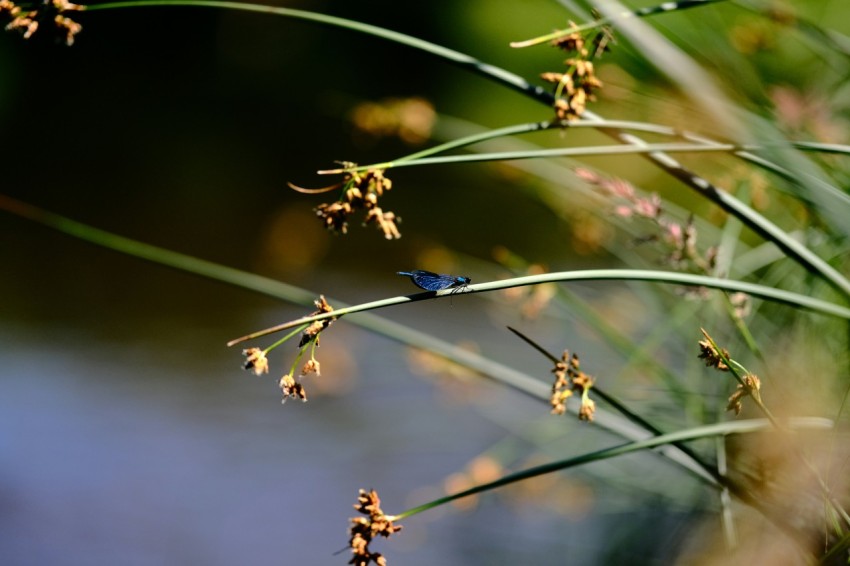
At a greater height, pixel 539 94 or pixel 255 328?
pixel 255 328

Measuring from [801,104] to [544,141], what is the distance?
271cm

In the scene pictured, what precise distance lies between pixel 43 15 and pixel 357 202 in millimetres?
270

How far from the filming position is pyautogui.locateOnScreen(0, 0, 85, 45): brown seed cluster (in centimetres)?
60

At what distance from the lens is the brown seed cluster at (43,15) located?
0.60 m

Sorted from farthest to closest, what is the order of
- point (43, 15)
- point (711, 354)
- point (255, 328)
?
point (255, 328) < point (43, 15) < point (711, 354)

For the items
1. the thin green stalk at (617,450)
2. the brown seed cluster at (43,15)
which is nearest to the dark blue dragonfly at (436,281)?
the thin green stalk at (617,450)

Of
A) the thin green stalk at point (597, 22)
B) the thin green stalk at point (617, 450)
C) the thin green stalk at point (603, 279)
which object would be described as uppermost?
the thin green stalk at point (597, 22)

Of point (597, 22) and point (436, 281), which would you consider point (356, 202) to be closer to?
point (436, 281)

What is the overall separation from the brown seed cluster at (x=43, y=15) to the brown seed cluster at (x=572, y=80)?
333 millimetres

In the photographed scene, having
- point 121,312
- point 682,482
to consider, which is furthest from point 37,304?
point 682,482

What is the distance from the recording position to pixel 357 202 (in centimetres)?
58

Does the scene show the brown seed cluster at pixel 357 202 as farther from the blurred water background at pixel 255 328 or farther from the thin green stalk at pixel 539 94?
the blurred water background at pixel 255 328

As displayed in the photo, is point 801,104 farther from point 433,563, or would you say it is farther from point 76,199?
point 76,199

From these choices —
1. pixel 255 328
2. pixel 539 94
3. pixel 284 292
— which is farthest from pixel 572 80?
pixel 255 328
